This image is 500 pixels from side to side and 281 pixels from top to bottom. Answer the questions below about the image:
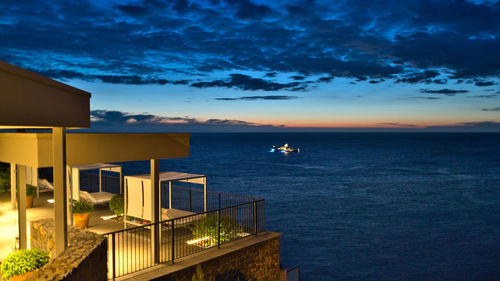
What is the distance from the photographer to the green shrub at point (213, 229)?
1023 cm

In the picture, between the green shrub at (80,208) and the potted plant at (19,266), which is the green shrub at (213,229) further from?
the potted plant at (19,266)

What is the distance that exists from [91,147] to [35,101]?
9.29ft

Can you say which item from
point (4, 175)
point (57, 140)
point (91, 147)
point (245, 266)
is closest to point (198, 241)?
point (245, 266)

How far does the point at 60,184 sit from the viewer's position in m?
6.57

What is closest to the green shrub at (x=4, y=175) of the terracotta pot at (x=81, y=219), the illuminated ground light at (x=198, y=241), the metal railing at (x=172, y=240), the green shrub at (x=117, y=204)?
the green shrub at (x=117, y=204)

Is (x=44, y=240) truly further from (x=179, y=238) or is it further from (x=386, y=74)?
(x=386, y=74)

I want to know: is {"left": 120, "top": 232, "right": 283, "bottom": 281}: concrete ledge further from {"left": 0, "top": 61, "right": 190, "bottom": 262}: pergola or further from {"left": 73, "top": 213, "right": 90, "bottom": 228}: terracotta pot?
{"left": 73, "top": 213, "right": 90, "bottom": 228}: terracotta pot

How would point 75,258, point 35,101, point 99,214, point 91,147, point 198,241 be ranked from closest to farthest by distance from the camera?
point 35,101 → point 75,258 → point 91,147 → point 198,241 → point 99,214

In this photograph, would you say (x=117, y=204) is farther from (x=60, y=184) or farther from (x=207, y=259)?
(x=60, y=184)

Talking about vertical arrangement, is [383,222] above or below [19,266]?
below

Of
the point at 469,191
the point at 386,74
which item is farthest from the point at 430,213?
the point at 386,74

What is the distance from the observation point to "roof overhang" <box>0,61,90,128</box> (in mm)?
4324

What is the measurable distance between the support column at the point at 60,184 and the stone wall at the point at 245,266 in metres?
2.16

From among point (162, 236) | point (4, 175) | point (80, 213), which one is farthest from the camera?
point (4, 175)
